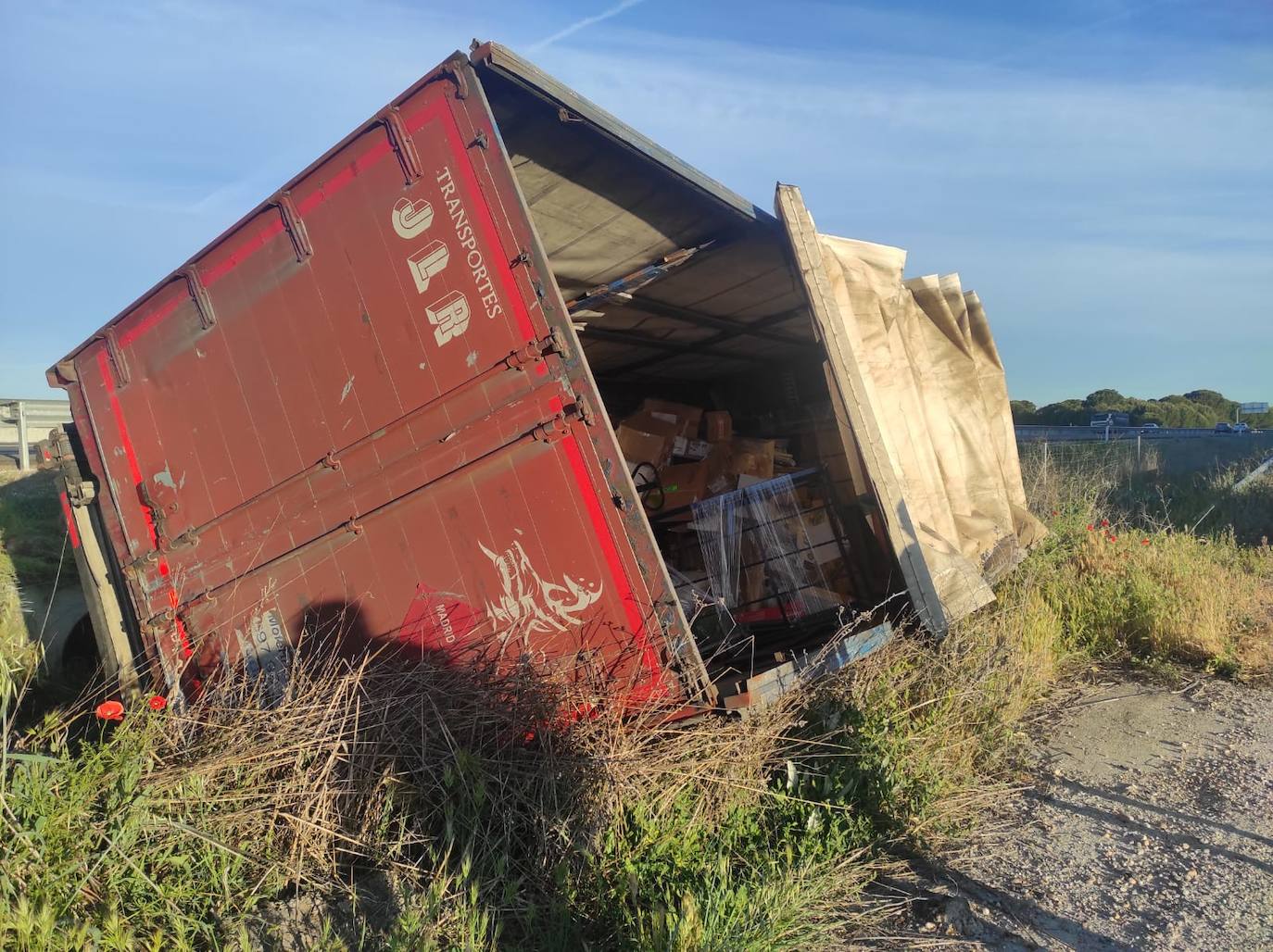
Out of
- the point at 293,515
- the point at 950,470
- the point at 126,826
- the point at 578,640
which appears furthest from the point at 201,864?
the point at 950,470

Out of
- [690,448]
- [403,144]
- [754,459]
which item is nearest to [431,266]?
[403,144]

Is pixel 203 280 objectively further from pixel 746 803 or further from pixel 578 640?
pixel 746 803

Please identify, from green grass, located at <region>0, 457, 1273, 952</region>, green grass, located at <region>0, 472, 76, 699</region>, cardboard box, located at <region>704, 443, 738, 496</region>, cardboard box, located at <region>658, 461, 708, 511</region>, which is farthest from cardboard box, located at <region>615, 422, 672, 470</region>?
green grass, located at <region>0, 472, 76, 699</region>

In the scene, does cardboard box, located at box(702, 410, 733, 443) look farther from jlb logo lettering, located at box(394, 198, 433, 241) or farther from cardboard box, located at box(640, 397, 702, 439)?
jlb logo lettering, located at box(394, 198, 433, 241)

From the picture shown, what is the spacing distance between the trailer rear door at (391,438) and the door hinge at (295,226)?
0.4 inches

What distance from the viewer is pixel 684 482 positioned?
6934 millimetres

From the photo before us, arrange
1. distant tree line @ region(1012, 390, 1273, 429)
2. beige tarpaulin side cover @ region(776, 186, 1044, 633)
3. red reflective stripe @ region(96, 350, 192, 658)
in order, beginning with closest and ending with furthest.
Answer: beige tarpaulin side cover @ region(776, 186, 1044, 633)
red reflective stripe @ region(96, 350, 192, 658)
distant tree line @ region(1012, 390, 1273, 429)

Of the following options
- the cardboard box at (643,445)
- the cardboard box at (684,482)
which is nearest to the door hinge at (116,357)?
the cardboard box at (643,445)

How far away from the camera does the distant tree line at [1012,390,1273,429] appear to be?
3659 centimetres

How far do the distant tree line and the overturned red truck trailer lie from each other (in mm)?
33406

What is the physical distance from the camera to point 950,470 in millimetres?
6020

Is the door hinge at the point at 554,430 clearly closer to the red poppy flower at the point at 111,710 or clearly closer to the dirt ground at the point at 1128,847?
the red poppy flower at the point at 111,710

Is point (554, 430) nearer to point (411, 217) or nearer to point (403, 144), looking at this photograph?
point (411, 217)

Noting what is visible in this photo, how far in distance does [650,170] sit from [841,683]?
2685 millimetres
